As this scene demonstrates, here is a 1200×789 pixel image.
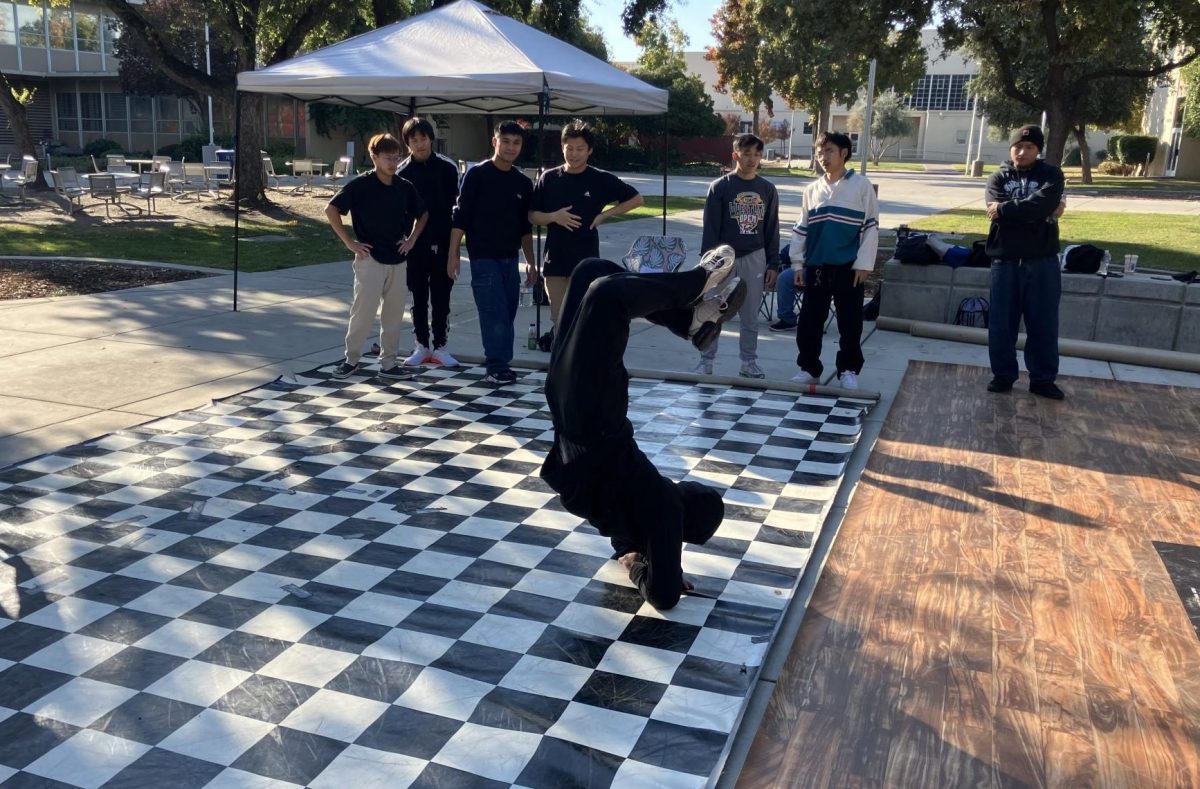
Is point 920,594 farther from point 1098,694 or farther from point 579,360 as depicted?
point 579,360

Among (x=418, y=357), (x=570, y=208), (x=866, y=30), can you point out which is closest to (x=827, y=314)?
(x=570, y=208)

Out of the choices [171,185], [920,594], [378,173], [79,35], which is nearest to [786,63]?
[79,35]

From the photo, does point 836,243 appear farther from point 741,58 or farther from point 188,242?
point 741,58

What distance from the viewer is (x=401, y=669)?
10.8 ft

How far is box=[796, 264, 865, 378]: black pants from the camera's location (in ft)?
21.6

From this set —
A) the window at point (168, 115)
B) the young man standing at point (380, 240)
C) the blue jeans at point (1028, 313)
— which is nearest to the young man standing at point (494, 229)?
the young man standing at point (380, 240)

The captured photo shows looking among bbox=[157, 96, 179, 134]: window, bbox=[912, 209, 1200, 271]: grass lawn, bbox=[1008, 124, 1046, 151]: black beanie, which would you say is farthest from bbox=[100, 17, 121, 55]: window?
bbox=[1008, 124, 1046, 151]: black beanie

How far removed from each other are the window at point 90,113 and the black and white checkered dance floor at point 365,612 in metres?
38.9

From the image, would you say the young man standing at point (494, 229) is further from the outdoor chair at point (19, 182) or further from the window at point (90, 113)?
the window at point (90, 113)

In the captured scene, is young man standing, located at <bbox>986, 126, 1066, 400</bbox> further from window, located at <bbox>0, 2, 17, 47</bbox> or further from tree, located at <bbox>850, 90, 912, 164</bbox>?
tree, located at <bbox>850, 90, 912, 164</bbox>

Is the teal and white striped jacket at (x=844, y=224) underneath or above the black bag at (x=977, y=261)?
above

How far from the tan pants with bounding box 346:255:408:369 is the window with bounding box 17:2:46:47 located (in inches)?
1402

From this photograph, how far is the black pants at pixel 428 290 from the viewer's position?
7.39 meters

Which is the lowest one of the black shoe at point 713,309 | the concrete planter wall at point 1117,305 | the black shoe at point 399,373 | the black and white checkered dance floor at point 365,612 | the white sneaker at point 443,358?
the black and white checkered dance floor at point 365,612
